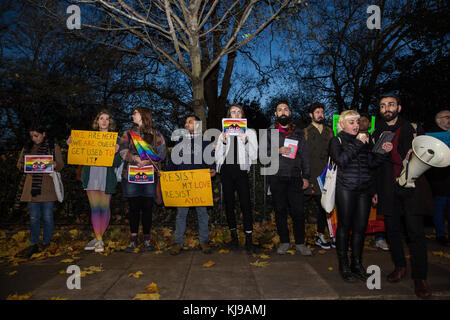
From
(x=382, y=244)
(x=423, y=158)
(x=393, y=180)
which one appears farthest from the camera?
(x=382, y=244)

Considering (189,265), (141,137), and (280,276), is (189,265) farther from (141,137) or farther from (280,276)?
(141,137)

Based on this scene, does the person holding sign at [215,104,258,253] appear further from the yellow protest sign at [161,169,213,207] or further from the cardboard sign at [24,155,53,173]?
the cardboard sign at [24,155,53,173]

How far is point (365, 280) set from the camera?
3.72m

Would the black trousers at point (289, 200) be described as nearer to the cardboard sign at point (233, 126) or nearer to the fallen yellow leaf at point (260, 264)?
the fallen yellow leaf at point (260, 264)

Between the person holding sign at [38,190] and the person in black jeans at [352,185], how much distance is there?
14.4 feet

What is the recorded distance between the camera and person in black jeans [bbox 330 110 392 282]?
3.77 m

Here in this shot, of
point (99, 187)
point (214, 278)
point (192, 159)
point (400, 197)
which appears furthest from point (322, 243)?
point (99, 187)

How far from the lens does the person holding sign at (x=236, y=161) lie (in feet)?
15.9

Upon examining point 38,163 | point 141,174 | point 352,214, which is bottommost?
point 352,214

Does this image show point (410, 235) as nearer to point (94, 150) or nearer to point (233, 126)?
point (233, 126)

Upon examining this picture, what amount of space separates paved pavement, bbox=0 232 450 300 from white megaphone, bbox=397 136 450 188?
50.3 inches

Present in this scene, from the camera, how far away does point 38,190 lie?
196 inches

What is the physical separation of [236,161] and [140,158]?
4.96 feet

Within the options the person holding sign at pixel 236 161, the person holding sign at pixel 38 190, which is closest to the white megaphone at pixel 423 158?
the person holding sign at pixel 236 161
